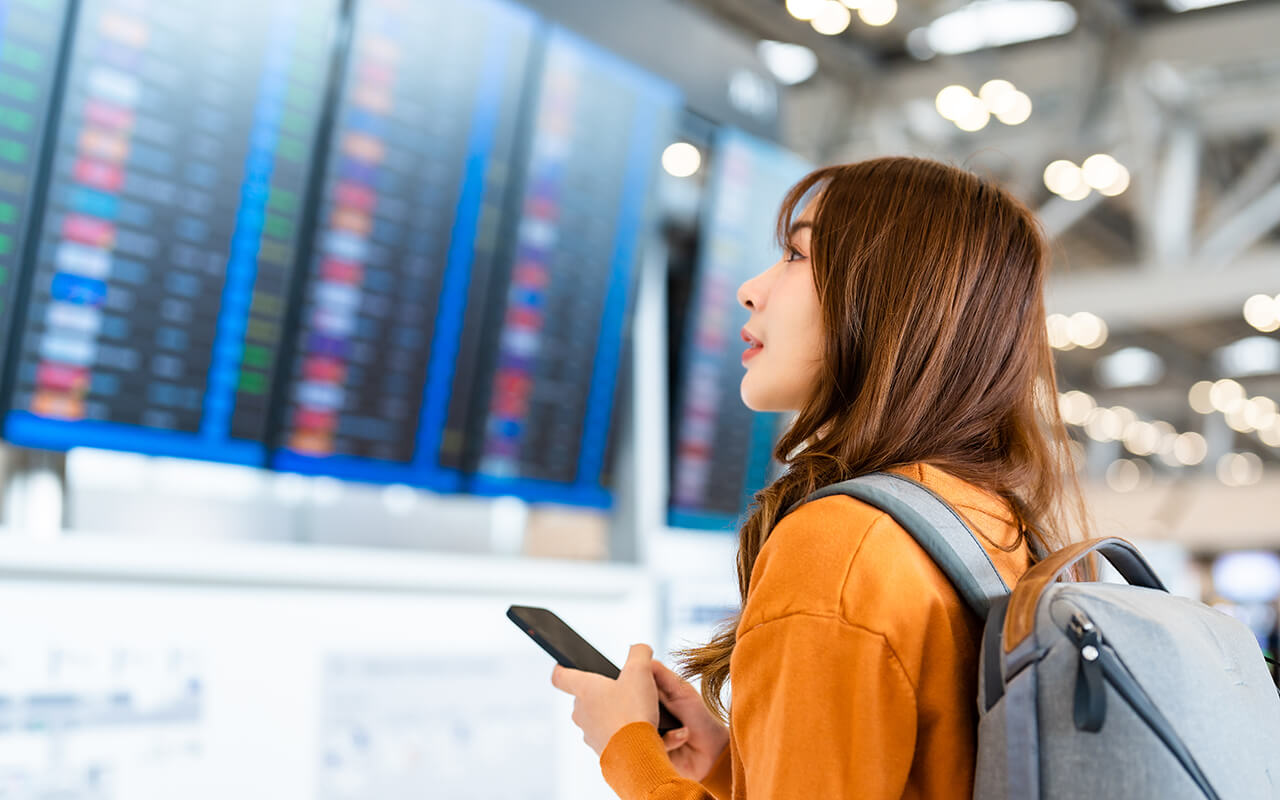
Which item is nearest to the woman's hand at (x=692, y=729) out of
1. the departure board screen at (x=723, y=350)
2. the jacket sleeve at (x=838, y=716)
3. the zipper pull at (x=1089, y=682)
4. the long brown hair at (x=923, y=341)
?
the long brown hair at (x=923, y=341)

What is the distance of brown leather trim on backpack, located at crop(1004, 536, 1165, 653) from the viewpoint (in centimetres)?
82

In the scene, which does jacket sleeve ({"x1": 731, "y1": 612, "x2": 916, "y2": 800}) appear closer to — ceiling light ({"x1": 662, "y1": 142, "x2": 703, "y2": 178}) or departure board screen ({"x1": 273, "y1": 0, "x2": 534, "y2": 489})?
departure board screen ({"x1": 273, "y1": 0, "x2": 534, "y2": 489})

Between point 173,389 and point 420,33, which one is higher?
point 420,33

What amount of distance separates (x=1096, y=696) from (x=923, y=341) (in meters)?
0.37

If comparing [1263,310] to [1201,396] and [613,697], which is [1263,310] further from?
[613,697]

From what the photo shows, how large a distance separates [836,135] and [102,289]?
5578 millimetres

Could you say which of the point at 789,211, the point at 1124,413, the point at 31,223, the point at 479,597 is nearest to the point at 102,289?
the point at 31,223

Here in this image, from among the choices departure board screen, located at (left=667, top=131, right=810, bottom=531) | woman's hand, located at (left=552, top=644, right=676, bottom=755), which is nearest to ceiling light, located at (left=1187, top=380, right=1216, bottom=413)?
departure board screen, located at (left=667, top=131, right=810, bottom=531)

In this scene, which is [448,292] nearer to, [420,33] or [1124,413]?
[420,33]

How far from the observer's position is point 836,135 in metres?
6.91

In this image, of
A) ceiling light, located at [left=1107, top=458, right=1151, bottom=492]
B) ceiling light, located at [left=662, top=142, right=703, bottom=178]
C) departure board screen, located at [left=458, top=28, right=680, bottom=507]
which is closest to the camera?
departure board screen, located at [left=458, top=28, right=680, bottom=507]

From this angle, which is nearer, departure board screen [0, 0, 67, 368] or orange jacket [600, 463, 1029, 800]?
orange jacket [600, 463, 1029, 800]

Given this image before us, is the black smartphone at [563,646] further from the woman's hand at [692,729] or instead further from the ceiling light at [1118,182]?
the ceiling light at [1118,182]

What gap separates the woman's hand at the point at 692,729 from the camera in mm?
1266
